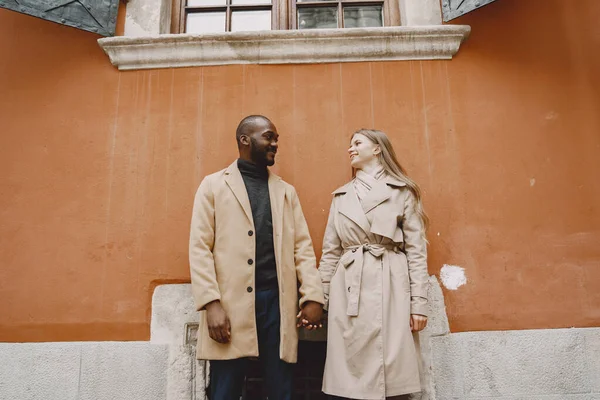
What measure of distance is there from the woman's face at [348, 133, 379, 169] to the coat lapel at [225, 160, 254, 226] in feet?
2.41

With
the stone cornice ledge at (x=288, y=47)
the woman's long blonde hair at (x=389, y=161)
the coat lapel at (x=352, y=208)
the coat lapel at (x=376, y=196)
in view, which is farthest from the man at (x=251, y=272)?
the stone cornice ledge at (x=288, y=47)

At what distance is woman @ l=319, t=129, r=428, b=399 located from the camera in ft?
8.30

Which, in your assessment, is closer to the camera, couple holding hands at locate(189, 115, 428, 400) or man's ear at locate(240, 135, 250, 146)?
couple holding hands at locate(189, 115, 428, 400)

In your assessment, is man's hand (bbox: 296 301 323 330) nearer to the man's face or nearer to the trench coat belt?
the trench coat belt

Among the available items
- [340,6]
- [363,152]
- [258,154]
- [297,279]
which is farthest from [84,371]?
[340,6]

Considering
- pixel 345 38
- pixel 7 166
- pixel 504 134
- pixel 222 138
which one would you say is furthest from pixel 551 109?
pixel 7 166

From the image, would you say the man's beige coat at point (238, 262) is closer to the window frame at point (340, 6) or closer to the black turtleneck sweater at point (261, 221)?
the black turtleneck sweater at point (261, 221)

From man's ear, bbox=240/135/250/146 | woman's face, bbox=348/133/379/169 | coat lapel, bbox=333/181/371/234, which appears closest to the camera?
coat lapel, bbox=333/181/371/234

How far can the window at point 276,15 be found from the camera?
391 centimetres

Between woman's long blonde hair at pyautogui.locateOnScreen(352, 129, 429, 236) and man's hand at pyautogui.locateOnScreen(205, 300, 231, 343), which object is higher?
woman's long blonde hair at pyautogui.locateOnScreen(352, 129, 429, 236)

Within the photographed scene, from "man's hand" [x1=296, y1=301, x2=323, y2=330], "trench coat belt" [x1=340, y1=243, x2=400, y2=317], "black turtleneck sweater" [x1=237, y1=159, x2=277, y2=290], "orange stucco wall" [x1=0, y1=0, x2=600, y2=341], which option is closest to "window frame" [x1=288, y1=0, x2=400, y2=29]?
"orange stucco wall" [x1=0, y1=0, x2=600, y2=341]

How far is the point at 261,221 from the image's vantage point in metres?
2.77

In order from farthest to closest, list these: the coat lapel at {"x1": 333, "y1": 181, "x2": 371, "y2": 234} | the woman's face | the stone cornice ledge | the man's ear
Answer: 1. the stone cornice ledge
2. the woman's face
3. the man's ear
4. the coat lapel at {"x1": 333, "y1": 181, "x2": 371, "y2": 234}

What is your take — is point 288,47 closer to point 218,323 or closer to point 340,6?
point 340,6
